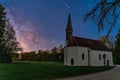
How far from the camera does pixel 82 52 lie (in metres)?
41.4

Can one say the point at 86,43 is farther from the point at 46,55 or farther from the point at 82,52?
the point at 46,55

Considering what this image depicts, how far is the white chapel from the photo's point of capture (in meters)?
40.5

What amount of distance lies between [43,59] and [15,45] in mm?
30208

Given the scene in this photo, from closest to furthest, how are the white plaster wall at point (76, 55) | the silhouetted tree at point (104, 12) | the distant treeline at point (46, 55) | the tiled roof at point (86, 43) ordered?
the silhouetted tree at point (104, 12)
the white plaster wall at point (76, 55)
the tiled roof at point (86, 43)
the distant treeline at point (46, 55)

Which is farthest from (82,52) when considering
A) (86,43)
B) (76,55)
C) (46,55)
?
(46,55)

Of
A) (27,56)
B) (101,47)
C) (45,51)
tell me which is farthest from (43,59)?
(101,47)

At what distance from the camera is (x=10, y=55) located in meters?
38.7

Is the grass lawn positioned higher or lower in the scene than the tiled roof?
lower

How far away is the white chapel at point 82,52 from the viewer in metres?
40.5

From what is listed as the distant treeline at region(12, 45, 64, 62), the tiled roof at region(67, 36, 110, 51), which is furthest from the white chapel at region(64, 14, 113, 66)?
the distant treeline at region(12, 45, 64, 62)

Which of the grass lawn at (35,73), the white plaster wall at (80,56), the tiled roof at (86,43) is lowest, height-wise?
the grass lawn at (35,73)

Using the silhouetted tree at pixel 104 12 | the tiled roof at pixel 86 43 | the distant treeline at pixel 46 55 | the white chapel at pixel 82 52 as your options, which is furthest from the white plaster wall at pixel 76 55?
the silhouetted tree at pixel 104 12

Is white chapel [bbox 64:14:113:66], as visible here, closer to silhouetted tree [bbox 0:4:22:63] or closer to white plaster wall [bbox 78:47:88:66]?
white plaster wall [bbox 78:47:88:66]

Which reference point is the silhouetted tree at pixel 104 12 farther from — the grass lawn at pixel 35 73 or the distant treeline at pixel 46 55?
the distant treeline at pixel 46 55
